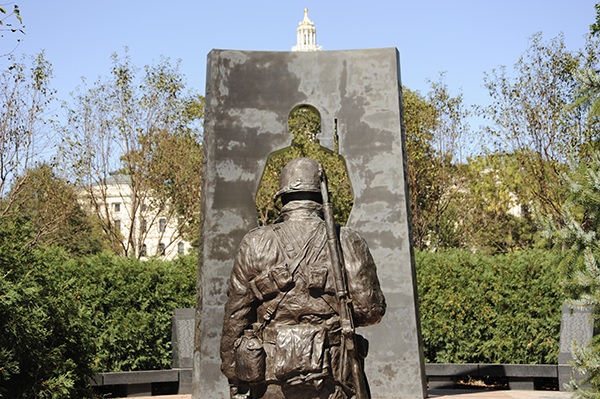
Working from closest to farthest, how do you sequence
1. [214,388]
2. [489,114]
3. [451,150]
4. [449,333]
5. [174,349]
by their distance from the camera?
1. [214,388]
2. [174,349]
3. [449,333]
4. [489,114]
5. [451,150]

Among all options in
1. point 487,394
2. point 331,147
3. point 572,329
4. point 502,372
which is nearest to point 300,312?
point 331,147

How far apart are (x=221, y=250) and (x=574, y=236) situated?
16.4 ft

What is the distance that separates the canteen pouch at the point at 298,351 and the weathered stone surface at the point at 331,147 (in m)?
5.14

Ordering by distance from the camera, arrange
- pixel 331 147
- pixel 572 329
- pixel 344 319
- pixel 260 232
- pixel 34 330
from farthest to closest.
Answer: pixel 572 329, pixel 331 147, pixel 34 330, pixel 260 232, pixel 344 319

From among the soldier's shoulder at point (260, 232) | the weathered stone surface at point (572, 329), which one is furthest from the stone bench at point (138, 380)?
the soldier's shoulder at point (260, 232)

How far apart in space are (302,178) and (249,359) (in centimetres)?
122

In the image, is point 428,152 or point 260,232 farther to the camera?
point 428,152

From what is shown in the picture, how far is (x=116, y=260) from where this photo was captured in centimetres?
1510

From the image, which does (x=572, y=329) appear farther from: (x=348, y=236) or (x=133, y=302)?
→ (x=348, y=236)

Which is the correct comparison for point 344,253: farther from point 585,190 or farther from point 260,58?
point 260,58

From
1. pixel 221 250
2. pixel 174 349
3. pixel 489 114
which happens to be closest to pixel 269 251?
pixel 221 250

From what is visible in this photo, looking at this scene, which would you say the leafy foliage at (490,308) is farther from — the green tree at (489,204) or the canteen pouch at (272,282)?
the green tree at (489,204)

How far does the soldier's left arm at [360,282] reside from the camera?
232 inches

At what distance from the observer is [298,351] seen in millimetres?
5836
